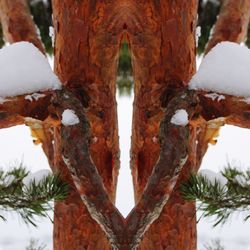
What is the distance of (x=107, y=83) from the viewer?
4.48 feet

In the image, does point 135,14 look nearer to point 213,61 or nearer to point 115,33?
point 115,33

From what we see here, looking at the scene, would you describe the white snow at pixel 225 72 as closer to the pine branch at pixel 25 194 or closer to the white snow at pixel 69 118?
the white snow at pixel 69 118

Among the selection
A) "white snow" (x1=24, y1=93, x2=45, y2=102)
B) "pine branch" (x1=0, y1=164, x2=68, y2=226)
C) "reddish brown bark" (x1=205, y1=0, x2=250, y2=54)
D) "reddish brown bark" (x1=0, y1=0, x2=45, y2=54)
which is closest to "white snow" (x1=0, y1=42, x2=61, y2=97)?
"white snow" (x1=24, y1=93, x2=45, y2=102)

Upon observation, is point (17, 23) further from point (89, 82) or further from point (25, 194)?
point (25, 194)

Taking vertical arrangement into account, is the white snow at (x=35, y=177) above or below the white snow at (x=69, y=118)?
below

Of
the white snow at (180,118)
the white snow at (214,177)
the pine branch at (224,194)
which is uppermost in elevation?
the white snow at (180,118)

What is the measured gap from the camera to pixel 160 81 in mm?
1347

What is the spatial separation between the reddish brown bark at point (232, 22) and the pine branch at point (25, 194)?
710 mm

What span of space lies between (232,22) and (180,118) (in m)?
0.53

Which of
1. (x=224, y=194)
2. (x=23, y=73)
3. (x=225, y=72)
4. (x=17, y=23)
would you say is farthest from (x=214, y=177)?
(x=17, y=23)

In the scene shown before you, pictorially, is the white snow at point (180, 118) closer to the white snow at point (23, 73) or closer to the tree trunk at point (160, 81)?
the tree trunk at point (160, 81)

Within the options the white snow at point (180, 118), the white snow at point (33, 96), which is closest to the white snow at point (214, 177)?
the white snow at point (180, 118)

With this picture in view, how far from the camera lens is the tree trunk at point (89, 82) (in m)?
1.29

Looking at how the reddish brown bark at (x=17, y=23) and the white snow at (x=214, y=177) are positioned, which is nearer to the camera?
the white snow at (x=214, y=177)
